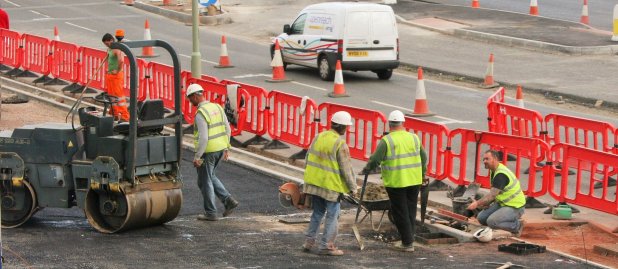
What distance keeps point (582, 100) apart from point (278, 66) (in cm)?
686

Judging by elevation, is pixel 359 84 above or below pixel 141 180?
below

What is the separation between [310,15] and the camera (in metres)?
29.8

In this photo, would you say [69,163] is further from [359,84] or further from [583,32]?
[583,32]

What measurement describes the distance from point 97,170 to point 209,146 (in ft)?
5.47

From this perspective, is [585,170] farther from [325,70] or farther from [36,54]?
[36,54]

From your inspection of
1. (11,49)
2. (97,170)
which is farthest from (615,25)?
(97,170)

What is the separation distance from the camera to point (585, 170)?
1611 centimetres

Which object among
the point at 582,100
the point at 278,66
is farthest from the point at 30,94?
the point at 582,100

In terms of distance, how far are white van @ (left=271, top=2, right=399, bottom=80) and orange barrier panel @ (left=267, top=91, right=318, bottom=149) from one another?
7.86m

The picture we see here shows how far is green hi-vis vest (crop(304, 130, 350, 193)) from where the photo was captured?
44.6 feet

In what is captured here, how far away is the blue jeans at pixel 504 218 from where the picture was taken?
586 inches

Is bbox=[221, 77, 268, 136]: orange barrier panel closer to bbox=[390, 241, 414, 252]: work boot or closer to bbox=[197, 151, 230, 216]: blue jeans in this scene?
bbox=[197, 151, 230, 216]: blue jeans

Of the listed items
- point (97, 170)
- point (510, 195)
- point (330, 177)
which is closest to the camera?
point (330, 177)

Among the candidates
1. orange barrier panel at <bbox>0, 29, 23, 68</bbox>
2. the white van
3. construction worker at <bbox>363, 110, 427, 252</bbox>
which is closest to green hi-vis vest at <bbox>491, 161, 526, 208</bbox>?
construction worker at <bbox>363, 110, 427, 252</bbox>
